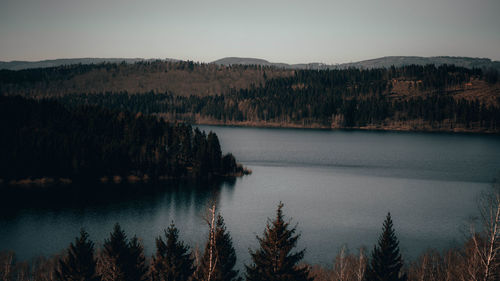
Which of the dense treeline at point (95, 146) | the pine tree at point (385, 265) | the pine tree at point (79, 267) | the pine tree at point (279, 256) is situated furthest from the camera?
the dense treeline at point (95, 146)

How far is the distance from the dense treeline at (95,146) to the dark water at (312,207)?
1110cm

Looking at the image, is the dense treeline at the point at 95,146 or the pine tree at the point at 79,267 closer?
the pine tree at the point at 79,267

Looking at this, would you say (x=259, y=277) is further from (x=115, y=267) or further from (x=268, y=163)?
(x=268, y=163)

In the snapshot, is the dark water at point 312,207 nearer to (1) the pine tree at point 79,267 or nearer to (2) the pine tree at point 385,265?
(2) the pine tree at point 385,265

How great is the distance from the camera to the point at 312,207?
63750 millimetres

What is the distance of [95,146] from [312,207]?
44147 mm

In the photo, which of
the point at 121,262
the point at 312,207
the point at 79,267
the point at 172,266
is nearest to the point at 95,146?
the point at 312,207

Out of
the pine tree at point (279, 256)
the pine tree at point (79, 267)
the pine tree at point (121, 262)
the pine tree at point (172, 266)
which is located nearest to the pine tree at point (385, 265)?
the pine tree at point (279, 256)

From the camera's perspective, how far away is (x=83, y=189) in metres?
74.5

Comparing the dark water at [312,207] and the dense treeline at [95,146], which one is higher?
the dense treeline at [95,146]

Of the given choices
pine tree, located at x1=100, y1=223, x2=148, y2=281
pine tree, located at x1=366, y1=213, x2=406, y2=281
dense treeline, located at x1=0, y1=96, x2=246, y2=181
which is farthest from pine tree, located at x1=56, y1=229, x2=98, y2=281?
dense treeline, located at x1=0, y1=96, x2=246, y2=181

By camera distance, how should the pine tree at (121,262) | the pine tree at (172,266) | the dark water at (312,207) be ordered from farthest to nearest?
the dark water at (312,207), the pine tree at (172,266), the pine tree at (121,262)

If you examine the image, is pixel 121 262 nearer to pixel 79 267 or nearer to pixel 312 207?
pixel 79 267

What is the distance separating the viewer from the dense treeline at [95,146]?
7944 centimetres
